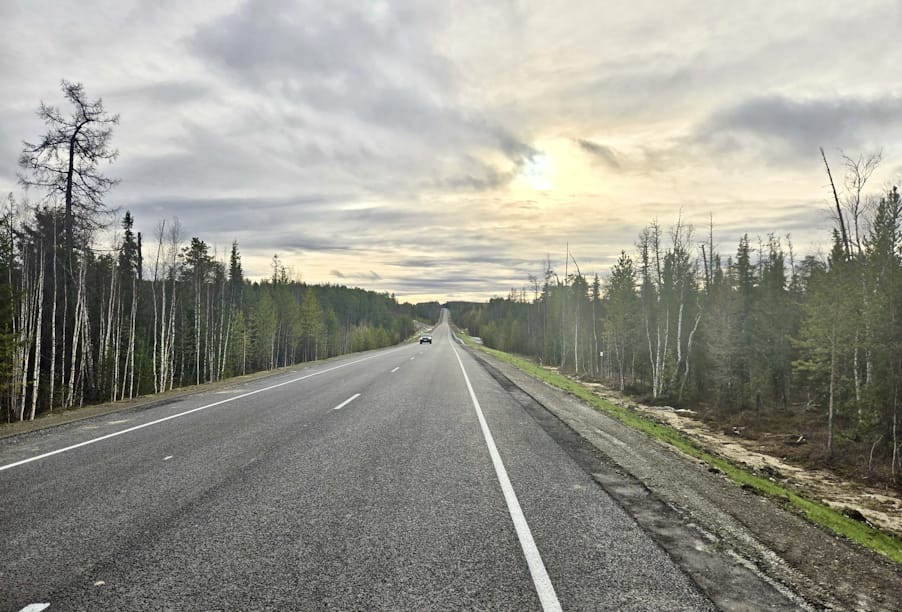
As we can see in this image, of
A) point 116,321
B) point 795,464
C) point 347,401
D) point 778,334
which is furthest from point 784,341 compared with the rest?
point 116,321

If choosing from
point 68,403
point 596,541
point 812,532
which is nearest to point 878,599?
point 812,532

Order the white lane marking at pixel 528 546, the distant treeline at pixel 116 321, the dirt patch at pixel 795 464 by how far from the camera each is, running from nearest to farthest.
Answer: the white lane marking at pixel 528 546
the dirt patch at pixel 795 464
the distant treeline at pixel 116 321

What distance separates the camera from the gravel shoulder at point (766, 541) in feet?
11.5

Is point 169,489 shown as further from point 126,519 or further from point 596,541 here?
point 596,541

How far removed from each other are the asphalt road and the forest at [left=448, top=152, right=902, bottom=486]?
14.5m

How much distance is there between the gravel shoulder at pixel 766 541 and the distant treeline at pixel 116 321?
841 inches

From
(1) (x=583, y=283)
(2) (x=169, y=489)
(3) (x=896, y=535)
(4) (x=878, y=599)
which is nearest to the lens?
(4) (x=878, y=599)

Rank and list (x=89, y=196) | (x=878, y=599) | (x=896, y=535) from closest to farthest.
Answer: (x=878, y=599) → (x=896, y=535) → (x=89, y=196)

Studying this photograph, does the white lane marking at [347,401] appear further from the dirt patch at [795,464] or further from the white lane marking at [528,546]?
the dirt patch at [795,464]

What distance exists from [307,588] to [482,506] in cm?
217

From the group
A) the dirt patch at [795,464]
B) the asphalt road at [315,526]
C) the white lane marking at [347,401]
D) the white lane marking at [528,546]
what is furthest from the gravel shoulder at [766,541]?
the white lane marking at [347,401]

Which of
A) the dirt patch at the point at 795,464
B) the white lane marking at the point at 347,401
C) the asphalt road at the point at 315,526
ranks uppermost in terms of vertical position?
the asphalt road at the point at 315,526

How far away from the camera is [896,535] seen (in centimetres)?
802

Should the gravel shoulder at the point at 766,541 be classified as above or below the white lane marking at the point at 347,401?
above
